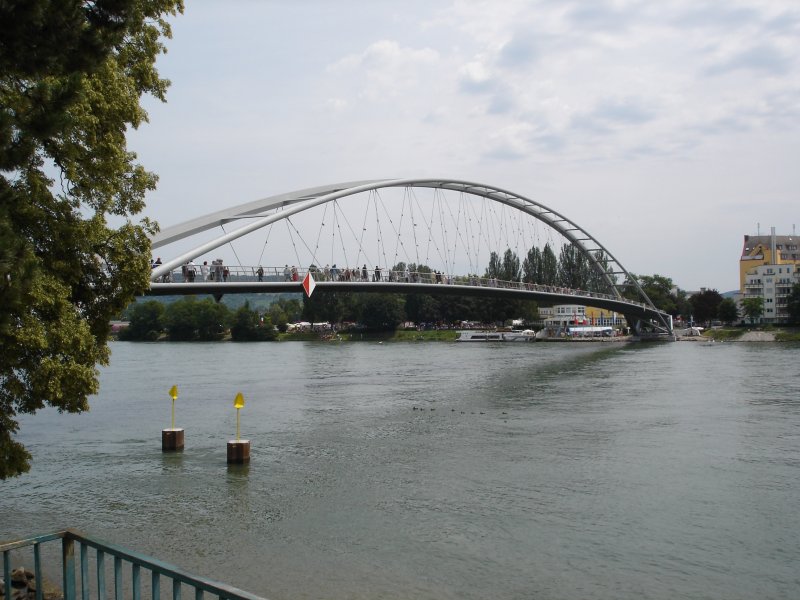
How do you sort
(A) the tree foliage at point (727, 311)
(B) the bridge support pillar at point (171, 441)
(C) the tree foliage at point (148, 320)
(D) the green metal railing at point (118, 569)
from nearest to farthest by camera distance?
(D) the green metal railing at point (118, 569)
(B) the bridge support pillar at point (171, 441)
(A) the tree foliage at point (727, 311)
(C) the tree foliage at point (148, 320)

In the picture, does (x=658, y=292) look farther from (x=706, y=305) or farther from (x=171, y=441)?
(x=171, y=441)

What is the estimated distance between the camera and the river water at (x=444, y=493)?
1006 centimetres

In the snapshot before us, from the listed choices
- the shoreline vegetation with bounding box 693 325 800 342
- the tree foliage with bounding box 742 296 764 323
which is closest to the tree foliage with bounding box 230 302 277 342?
the shoreline vegetation with bounding box 693 325 800 342

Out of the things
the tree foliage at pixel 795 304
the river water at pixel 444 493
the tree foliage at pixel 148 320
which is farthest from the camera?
the tree foliage at pixel 148 320

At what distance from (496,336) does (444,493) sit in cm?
7495

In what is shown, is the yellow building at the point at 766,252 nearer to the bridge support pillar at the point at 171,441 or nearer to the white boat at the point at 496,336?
the white boat at the point at 496,336

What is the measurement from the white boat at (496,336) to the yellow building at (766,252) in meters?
27.3

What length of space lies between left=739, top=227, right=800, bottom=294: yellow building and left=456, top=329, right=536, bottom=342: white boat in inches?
1075

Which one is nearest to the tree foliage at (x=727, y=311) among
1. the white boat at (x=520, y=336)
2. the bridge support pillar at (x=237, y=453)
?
the white boat at (x=520, y=336)

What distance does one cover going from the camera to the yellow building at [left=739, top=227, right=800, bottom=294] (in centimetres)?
9834

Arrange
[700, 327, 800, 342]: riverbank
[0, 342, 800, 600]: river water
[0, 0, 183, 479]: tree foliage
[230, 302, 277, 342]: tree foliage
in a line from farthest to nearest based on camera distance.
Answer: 1. [230, 302, 277, 342]: tree foliage
2. [700, 327, 800, 342]: riverbank
3. [0, 342, 800, 600]: river water
4. [0, 0, 183, 479]: tree foliage

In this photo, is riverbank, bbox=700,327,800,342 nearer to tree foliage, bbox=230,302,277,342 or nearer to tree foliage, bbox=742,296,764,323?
tree foliage, bbox=742,296,764,323

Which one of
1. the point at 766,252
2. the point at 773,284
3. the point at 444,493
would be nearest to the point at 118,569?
the point at 444,493

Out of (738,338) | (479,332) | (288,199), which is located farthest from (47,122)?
(479,332)
